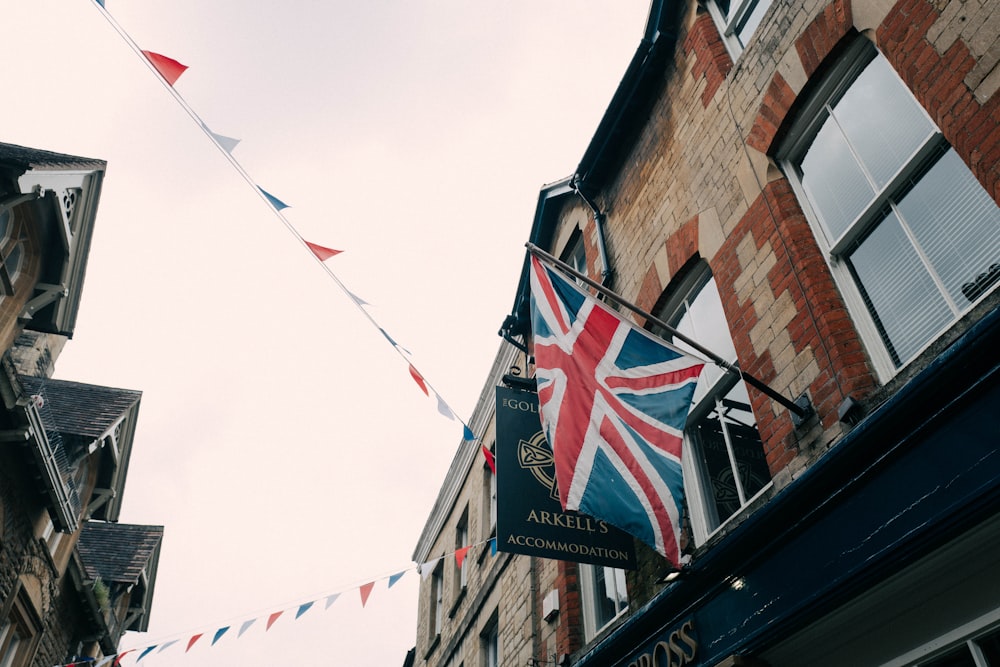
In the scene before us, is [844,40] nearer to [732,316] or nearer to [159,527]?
[732,316]

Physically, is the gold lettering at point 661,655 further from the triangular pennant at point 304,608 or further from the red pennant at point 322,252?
the triangular pennant at point 304,608

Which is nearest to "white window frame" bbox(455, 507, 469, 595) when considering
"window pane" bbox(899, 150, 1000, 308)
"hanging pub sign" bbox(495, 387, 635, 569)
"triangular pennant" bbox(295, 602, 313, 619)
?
"triangular pennant" bbox(295, 602, 313, 619)

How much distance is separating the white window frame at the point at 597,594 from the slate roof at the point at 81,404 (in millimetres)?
10787

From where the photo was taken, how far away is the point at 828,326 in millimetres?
4875

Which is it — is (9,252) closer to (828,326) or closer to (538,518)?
(538,518)

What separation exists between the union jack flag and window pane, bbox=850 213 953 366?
4.20 ft

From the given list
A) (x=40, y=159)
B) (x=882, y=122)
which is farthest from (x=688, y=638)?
(x=40, y=159)

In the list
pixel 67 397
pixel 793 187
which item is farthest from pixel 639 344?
pixel 67 397

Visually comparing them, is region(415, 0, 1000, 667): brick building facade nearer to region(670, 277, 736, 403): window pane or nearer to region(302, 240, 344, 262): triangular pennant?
region(670, 277, 736, 403): window pane

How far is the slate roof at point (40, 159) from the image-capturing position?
1002 cm

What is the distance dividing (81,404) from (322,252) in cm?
1154

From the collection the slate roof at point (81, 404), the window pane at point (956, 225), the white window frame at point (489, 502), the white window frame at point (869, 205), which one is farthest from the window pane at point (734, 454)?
the slate roof at point (81, 404)

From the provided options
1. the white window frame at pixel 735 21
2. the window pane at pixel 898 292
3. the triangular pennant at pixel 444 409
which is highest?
the white window frame at pixel 735 21

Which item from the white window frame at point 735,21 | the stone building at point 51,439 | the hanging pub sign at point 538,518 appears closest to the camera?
the hanging pub sign at point 538,518
